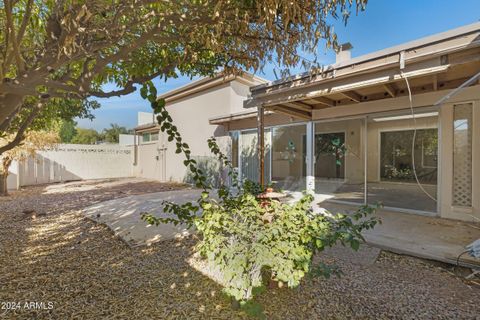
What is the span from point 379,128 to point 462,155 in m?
1.91

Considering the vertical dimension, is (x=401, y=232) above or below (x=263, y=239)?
below

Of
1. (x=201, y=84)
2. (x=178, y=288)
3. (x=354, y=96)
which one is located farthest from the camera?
(x=201, y=84)

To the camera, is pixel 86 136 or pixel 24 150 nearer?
pixel 24 150

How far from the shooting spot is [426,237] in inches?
160

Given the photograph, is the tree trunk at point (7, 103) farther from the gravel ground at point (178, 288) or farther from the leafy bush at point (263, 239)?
the gravel ground at point (178, 288)

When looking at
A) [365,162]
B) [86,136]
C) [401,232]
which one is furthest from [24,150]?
[86,136]

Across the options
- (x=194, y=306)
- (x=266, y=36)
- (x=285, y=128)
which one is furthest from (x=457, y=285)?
(x=285, y=128)

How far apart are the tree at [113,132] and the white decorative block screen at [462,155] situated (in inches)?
1584

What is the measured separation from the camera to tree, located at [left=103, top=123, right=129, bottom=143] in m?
37.7

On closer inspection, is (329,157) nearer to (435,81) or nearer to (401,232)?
(435,81)

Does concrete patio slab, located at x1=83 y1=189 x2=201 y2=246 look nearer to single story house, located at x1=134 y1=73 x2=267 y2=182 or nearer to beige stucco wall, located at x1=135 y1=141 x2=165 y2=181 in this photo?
single story house, located at x1=134 y1=73 x2=267 y2=182

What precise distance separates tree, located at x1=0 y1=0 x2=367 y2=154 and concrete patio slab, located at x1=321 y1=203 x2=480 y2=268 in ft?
10.4

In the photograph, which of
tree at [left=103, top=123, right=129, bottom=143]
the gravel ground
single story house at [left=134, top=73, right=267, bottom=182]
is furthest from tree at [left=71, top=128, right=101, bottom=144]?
the gravel ground

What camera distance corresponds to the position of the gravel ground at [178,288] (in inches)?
88.0
